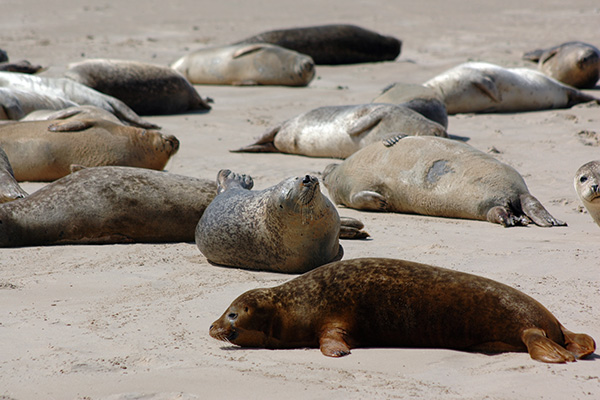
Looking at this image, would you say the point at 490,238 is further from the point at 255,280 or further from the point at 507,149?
the point at 507,149

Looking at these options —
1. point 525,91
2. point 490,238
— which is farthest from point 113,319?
point 525,91

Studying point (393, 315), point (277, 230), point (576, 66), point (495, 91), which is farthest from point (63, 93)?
point (576, 66)

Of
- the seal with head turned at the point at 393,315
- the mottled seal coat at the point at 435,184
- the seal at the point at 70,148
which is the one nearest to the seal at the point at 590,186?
the mottled seal coat at the point at 435,184

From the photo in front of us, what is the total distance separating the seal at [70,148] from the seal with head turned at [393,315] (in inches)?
140

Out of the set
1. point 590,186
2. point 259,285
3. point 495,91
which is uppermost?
point 590,186

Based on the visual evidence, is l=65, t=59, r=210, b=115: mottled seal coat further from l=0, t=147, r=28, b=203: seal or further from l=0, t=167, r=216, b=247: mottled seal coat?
l=0, t=167, r=216, b=247: mottled seal coat

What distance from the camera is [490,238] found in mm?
5059

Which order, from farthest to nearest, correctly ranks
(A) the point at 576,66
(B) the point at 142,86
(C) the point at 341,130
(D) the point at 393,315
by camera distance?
(A) the point at 576,66
(B) the point at 142,86
(C) the point at 341,130
(D) the point at 393,315

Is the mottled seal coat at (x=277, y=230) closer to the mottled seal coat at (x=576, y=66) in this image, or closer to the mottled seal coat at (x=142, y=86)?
the mottled seal coat at (x=142, y=86)

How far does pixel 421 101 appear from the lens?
8.73 metres

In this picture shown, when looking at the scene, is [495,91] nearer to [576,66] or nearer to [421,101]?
[421,101]

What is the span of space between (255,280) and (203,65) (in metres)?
8.94

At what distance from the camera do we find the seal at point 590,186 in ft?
15.4

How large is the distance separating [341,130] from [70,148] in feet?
9.27
